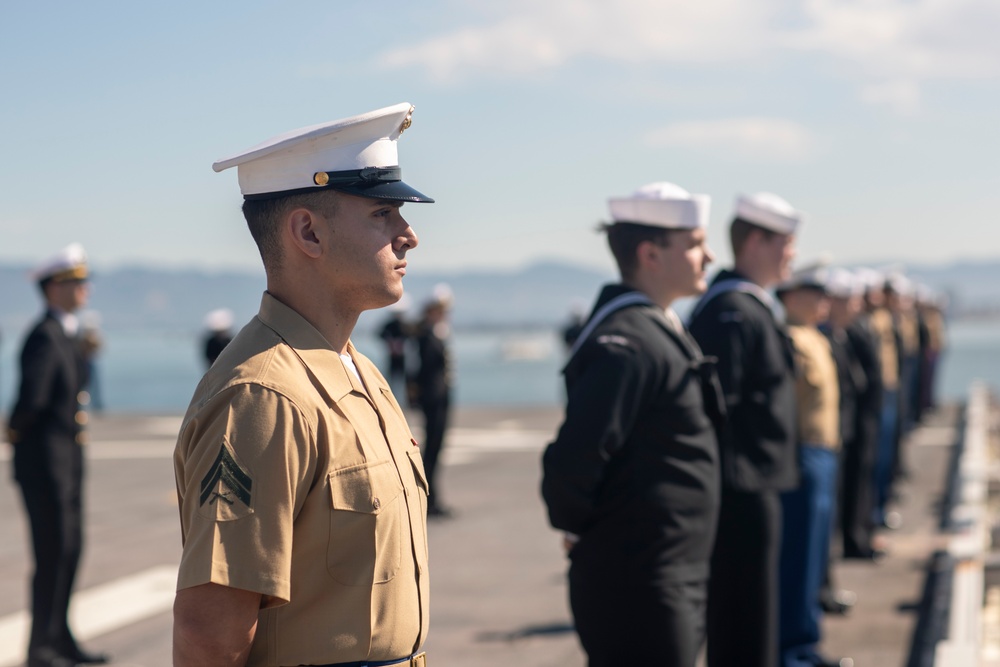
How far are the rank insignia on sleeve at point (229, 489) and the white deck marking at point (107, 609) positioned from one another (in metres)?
4.76

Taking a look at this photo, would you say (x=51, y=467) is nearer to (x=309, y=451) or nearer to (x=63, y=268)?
(x=63, y=268)

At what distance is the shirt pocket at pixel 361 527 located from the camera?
2148 millimetres

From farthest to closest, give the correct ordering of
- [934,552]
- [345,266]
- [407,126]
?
1. [934,552]
2. [407,126]
3. [345,266]

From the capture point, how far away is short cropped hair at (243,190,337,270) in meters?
2.31

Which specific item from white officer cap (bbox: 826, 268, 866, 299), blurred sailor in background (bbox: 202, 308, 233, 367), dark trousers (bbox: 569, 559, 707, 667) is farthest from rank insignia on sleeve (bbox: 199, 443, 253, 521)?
blurred sailor in background (bbox: 202, 308, 233, 367)

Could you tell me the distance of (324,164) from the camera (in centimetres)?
231

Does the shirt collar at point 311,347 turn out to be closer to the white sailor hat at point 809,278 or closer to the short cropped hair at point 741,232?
the short cropped hair at point 741,232

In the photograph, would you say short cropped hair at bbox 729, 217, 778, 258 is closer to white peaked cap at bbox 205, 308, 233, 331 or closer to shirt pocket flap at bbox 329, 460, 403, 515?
shirt pocket flap at bbox 329, 460, 403, 515

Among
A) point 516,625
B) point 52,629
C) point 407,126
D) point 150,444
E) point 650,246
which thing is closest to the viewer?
point 407,126

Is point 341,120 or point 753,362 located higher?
point 341,120

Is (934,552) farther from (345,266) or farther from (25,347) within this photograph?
(345,266)

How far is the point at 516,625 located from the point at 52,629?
2634 mm

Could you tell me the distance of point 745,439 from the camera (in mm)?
4914

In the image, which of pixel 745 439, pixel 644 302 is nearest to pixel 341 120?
pixel 644 302
